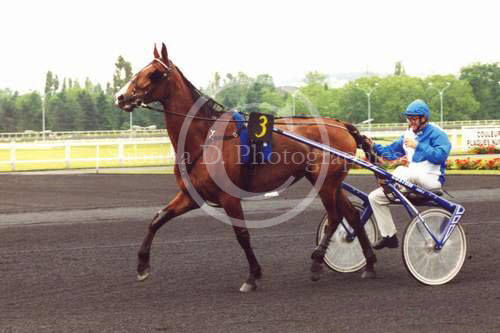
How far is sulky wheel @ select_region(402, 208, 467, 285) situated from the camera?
6926mm

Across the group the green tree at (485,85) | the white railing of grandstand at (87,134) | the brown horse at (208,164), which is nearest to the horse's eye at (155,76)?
the brown horse at (208,164)

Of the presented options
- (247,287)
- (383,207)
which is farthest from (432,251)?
(247,287)

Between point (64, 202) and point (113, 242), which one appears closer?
point (113, 242)

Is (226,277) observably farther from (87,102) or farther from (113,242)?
(87,102)

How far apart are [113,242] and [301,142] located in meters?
3.81

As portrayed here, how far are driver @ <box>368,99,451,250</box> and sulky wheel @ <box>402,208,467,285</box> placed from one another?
1.21ft

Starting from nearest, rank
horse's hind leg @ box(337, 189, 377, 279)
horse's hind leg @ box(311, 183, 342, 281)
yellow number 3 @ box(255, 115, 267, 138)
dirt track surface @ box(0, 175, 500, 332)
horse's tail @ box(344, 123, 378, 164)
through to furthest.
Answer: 1. dirt track surface @ box(0, 175, 500, 332)
2. yellow number 3 @ box(255, 115, 267, 138)
3. horse's hind leg @ box(311, 183, 342, 281)
4. horse's hind leg @ box(337, 189, 377, 279)
5. horse's tail @ box(344, 123, 378, 164)

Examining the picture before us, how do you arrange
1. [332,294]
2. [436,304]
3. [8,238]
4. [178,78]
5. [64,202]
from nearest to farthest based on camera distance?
1. [436,304]
2. [332,294]
3. [178,78]
4. [8,238]
5. [64,202]

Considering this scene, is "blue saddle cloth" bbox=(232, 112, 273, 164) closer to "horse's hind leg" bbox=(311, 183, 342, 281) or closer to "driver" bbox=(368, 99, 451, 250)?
"horse's hind leg" bbox=(311, 183, 342, 281)

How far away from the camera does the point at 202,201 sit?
6.89 m

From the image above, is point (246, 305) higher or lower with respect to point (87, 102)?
lower

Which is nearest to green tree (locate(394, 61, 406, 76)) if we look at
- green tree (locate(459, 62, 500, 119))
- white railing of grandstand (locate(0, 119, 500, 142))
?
green tree (locate(459, 62, 500, 119))

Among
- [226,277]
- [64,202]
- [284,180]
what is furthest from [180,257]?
[64,202]

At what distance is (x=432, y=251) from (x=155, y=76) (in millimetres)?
2972
